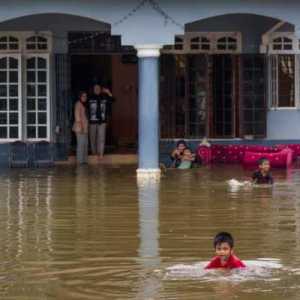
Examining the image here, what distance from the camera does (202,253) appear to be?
40.1 feet

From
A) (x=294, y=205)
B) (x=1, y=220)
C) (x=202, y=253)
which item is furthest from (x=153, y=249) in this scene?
(x=294, y=205)

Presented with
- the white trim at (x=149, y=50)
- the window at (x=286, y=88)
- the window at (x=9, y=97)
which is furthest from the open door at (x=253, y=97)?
the window at (x=9, y=97)

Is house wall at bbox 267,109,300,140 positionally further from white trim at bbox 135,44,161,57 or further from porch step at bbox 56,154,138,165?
white trim at bbox 135,44,161,57

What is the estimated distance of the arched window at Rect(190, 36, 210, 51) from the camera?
23.9 meters

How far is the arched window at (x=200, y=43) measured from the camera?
2392 centimetres

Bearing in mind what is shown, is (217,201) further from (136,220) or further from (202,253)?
(202,253)

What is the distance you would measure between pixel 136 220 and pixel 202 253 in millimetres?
2777

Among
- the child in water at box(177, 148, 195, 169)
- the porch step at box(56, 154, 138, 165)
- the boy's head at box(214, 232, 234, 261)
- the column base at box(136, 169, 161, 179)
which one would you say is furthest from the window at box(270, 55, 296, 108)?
the boy's head at box(214, 232, 234, 261)

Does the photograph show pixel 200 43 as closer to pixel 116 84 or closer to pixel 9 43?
pixel 116 84

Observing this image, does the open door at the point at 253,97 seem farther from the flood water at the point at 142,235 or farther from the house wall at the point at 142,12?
the house wall at the point at 142,12

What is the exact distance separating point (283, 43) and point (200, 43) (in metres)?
1.72

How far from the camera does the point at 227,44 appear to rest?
78.3 ft

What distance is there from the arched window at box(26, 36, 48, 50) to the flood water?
3.42m

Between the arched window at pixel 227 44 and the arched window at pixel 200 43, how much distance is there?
0.79ft
